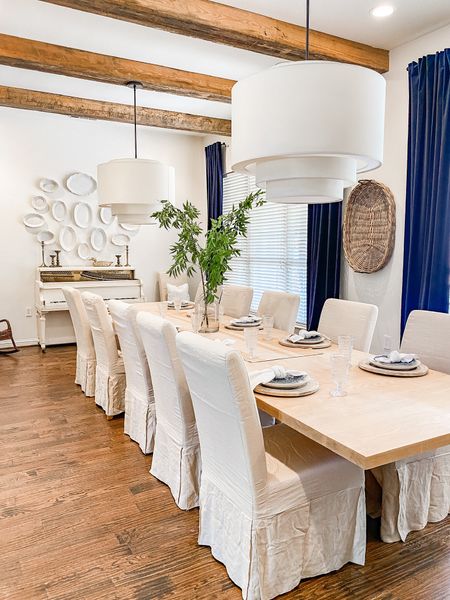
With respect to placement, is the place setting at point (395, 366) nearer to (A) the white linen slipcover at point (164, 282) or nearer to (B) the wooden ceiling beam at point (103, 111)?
(B) the wooden ceiling beam at point (103, 111)

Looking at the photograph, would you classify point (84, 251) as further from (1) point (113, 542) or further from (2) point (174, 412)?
(1) point (113, 542)

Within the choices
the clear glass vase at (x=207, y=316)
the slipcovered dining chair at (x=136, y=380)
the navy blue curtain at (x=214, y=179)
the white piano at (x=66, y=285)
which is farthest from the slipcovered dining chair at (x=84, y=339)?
the navy blue curtain at (x=214, y=179)

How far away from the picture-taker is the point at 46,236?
629 centimetres

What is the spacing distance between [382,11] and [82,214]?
456 centimetres

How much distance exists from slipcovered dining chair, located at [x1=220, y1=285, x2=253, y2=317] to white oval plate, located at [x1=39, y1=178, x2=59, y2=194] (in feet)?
10.3

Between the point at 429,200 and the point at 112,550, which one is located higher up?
the point at 429,200

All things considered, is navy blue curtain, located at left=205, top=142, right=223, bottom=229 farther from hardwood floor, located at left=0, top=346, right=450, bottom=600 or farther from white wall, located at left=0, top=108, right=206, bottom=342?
hardwood floor, located at left=0, top=346, right=450, bottom=600

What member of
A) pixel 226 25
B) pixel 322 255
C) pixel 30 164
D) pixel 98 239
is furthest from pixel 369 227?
pixel 30 164

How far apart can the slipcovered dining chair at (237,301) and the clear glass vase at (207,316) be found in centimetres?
107

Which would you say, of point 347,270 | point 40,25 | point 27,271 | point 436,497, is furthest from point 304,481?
point 27,271

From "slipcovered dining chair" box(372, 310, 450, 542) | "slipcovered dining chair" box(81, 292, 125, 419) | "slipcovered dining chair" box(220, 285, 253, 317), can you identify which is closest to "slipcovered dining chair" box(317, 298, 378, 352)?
"slipcovered dining chair" box(372, 310, 450, 542)

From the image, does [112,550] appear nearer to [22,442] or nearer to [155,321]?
[155,321]

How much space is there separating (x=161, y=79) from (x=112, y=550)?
3.83 metres

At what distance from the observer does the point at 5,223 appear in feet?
19.9
